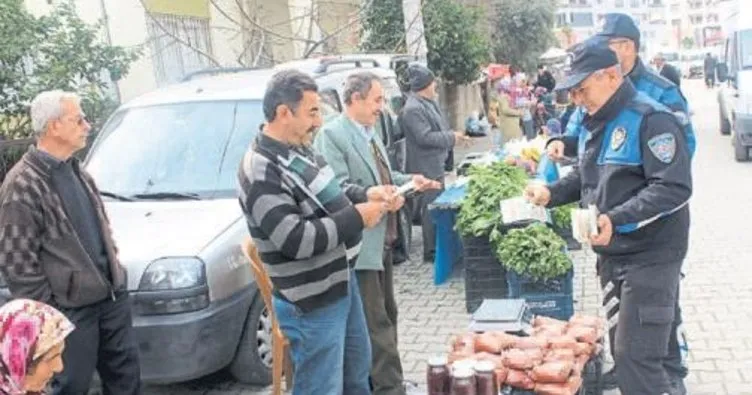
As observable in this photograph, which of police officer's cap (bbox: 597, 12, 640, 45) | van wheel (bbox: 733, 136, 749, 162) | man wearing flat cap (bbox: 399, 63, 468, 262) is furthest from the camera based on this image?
van wheel (bbox: 733, 136, 749, 162)

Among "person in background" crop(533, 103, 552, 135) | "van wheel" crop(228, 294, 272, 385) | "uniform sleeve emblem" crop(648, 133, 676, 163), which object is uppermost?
"uniform sleeve emblem" crop(648, 133, 676, 163)

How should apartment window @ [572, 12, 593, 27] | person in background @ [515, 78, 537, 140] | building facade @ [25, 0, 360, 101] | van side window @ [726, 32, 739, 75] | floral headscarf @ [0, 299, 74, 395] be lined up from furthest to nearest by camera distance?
1. apartment window @ [572, 12, 593, 27]
2. person in background @ [515, 78, 537, 140]
3. van side window @ [726, 32, 739, 75]
4. building facade @ [25, 0, 360, 101]
5. floral headscarf @ [0, 299, 74, 395]

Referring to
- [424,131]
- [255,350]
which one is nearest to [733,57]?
[424,131]

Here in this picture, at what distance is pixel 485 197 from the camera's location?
21.2ft

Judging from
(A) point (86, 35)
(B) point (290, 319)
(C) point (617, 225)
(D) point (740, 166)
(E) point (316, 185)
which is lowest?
(D) point (740, 166)

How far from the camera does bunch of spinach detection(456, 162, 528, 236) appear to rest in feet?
20.5

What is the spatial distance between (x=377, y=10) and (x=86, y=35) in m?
8.06

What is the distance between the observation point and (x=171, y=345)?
4492 millimetres

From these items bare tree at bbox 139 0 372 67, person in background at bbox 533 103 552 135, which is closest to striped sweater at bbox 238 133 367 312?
bare tree at bbox 139 0 372 67

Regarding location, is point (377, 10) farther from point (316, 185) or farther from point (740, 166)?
point (316, 185)

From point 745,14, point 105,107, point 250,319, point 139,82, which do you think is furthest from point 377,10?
point 250,319

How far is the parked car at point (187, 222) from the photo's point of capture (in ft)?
14.8

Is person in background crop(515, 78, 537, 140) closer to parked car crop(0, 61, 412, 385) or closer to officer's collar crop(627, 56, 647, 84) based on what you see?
parked car crop(0, 61, 412, 385)

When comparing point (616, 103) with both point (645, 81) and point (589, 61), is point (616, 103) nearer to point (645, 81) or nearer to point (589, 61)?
point (589, 61)
